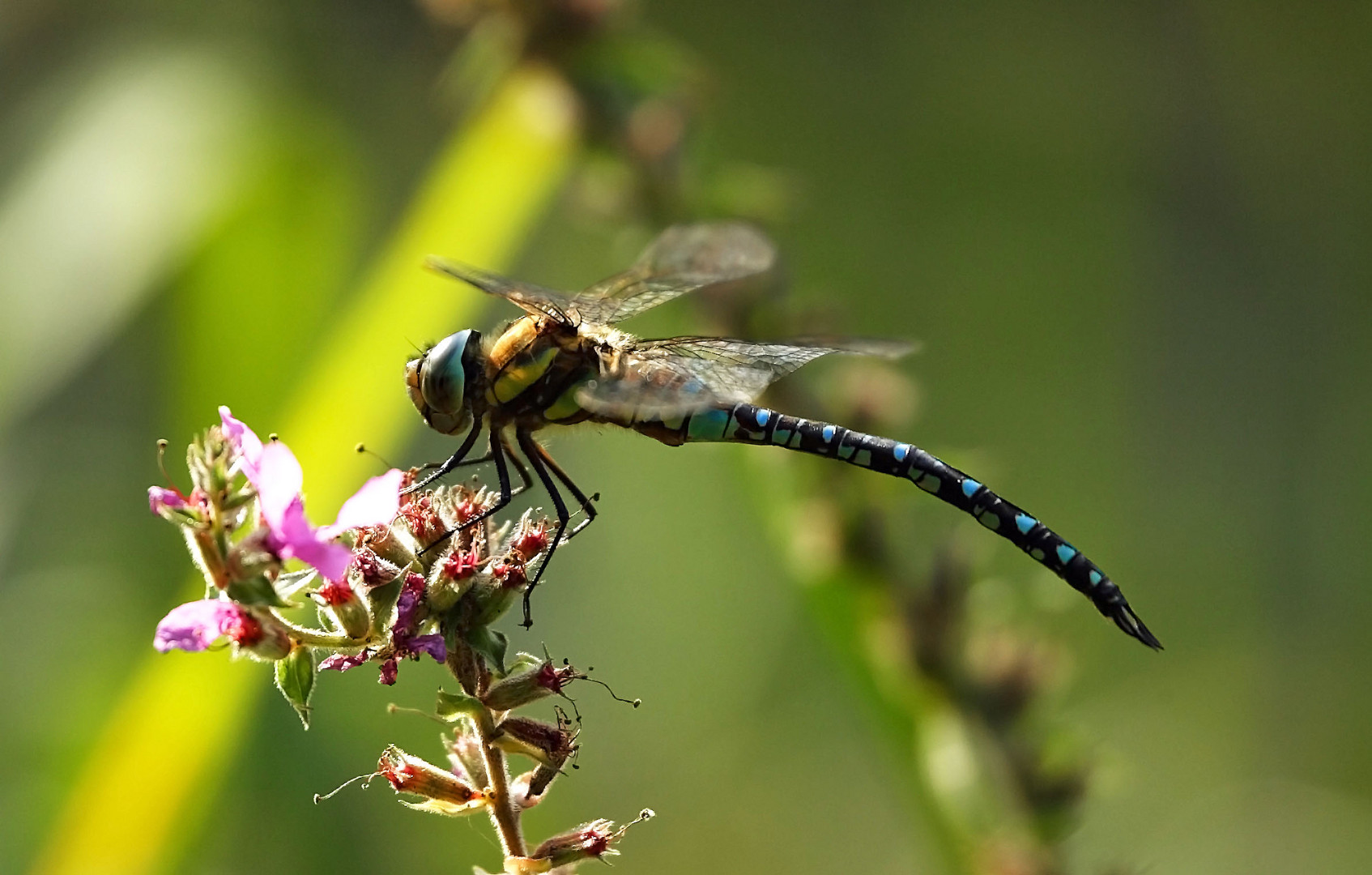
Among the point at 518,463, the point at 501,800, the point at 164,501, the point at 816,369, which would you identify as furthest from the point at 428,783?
the point at 816,369

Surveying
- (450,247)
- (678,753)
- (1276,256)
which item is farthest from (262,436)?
(1276,256)

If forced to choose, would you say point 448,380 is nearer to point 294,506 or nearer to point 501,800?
point 294,506

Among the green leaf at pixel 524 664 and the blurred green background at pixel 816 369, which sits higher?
the blurred green background at pixel 816 369

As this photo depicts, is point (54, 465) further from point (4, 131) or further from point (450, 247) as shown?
point (450, 247)

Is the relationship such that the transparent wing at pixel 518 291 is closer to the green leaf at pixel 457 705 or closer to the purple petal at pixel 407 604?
the purple petal at pixel 407 604

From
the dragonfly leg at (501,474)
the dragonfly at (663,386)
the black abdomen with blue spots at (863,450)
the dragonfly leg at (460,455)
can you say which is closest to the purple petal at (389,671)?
the dragonfly leg at (501,474)

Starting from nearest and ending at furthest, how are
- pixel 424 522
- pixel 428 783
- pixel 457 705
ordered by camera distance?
pixel 457 705, pixel 428 783, pixel 424 522

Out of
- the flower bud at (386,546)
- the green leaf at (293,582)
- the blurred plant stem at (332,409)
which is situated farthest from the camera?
the blurred plant stem at (332,409)
